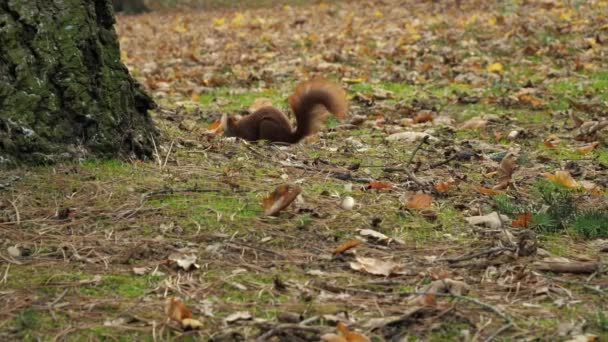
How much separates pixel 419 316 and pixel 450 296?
13 centimetres

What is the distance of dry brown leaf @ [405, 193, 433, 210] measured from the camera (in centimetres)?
375

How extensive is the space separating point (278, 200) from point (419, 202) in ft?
2.11

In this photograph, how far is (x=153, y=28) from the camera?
15.1 m

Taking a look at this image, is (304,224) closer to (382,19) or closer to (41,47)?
(41,47)

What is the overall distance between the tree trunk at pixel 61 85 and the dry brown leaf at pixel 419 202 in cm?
139

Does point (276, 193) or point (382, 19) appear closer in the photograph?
point (276, 193)

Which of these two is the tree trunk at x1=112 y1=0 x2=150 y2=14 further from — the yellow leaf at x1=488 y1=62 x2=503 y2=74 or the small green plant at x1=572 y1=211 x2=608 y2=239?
the small green plant at x1=572 y1=211 x2=608 y2=239

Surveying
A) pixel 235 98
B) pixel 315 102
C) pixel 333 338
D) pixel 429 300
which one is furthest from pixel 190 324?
pixel 235 98

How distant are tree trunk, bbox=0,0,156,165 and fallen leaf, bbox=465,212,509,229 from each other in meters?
1.67

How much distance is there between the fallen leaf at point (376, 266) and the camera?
3.08m

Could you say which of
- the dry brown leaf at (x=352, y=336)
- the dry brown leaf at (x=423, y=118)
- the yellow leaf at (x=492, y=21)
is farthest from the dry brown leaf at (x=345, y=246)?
the yellow leaf at (x=492, y=21)

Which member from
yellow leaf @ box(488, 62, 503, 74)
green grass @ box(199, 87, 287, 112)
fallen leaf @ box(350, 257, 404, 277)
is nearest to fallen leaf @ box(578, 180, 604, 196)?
fallen leaf @ box(350, 257, 404, 277)

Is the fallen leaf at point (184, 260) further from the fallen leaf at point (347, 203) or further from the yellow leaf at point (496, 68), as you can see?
the yellow leaf at point (496, 68)

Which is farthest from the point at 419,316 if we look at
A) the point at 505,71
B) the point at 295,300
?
the point at 505,71
